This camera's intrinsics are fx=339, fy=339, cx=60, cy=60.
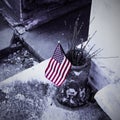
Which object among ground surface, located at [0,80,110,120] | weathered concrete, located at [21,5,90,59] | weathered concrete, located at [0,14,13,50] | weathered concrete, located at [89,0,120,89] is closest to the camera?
weathered concrete, located at [89,0,120,89]

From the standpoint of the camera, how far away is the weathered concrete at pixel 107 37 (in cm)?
552

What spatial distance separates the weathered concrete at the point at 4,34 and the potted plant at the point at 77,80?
3.05 meters

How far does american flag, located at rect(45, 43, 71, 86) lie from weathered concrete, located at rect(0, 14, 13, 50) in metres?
3.06

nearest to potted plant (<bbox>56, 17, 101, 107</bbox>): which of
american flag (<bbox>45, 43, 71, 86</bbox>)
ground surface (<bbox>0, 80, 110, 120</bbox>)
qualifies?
ground surface (<bbox>0, 80, 110, 120</bbox>)

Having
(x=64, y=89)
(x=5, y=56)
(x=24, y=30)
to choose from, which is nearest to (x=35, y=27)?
(x=24, y=30)

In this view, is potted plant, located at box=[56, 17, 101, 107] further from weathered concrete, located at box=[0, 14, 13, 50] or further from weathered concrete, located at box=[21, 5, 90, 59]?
weathered concrete, located at box=[0, 14, 13, 50]

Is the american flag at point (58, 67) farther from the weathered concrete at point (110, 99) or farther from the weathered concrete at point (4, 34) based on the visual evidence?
the weathered concrete at point (4, 34)

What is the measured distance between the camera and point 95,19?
5.97 m

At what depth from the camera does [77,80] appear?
21.4ft

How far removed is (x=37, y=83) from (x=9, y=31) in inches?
120

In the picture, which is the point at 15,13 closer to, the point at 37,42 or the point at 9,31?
the point at 9,31

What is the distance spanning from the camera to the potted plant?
645cm

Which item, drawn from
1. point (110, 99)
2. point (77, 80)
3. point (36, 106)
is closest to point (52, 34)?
point (77, 80)

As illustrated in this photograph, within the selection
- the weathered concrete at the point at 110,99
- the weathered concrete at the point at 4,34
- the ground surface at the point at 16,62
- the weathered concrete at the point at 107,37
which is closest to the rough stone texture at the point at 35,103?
the weathered concrete at the point at 110,99
